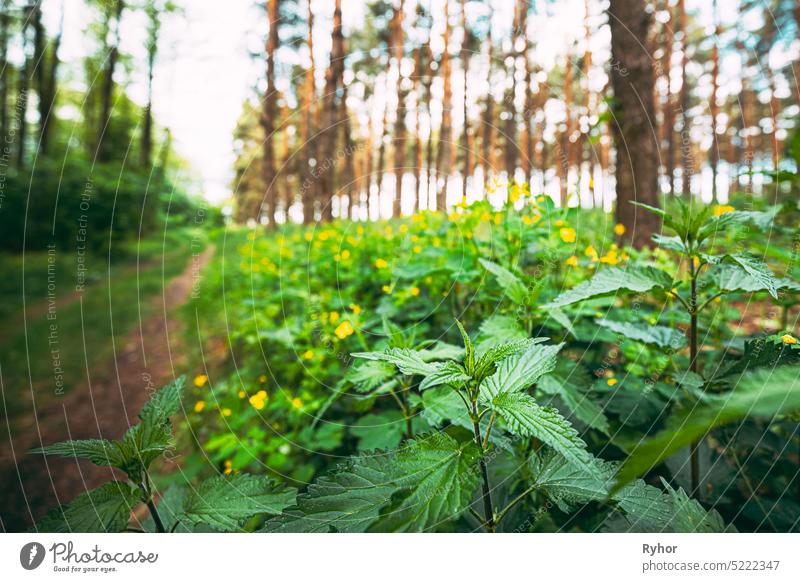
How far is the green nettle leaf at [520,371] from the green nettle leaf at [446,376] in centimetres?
7

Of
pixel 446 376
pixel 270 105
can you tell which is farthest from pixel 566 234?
pixel 270 105

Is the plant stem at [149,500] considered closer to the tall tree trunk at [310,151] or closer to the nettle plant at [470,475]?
the nettle plant at [470,475]

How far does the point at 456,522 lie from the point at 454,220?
1.28 m

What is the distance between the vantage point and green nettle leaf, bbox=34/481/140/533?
0.80 metres

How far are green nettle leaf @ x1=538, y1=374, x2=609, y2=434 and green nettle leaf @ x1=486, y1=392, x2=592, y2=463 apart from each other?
32 cm

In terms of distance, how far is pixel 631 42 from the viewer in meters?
2.35

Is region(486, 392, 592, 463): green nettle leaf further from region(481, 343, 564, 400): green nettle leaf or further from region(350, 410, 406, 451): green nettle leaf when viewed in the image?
region(350, 410, 406, 451): green nettle leaf

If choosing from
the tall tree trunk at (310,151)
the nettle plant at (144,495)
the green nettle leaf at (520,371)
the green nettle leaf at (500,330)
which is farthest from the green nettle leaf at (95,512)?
the tall tree trunk at (310,151)

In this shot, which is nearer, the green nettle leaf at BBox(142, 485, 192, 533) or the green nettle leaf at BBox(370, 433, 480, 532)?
the green nettle leaf at BBox(370, 433, 480, 532)

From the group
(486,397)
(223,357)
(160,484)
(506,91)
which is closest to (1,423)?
(223,357)

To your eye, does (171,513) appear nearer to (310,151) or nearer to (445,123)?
(310,151)

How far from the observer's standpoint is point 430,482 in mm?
655
